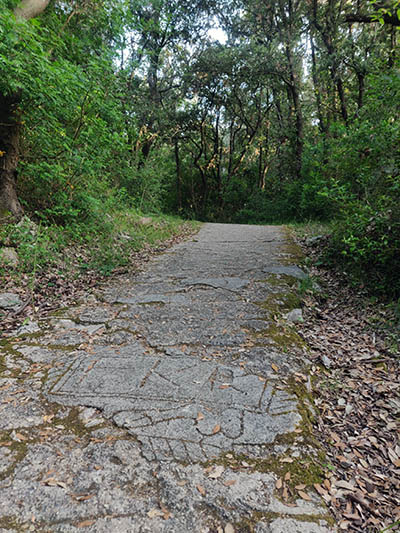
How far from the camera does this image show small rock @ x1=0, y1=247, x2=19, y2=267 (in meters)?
3.24

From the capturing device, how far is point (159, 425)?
4.75 feet

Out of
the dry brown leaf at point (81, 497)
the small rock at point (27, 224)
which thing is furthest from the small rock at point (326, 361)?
the small rock at point (27, 224)

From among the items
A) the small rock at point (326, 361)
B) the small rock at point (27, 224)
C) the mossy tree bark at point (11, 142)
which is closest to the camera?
the small rock at point (326, 361)

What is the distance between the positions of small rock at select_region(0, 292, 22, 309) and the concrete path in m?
0.47

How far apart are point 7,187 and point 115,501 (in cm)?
399

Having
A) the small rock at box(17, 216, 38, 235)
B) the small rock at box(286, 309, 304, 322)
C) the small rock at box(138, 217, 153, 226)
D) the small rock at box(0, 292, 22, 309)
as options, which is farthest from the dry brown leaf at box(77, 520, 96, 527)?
the small rock at box(138, 217, 153, 226)

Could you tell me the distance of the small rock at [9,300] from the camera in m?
2.75

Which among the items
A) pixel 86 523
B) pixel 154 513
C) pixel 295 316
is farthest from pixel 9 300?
pixel 295 316

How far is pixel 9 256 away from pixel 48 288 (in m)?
0.58

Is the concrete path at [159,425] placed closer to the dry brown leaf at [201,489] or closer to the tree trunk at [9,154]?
the dry brown leaf at [201,489]

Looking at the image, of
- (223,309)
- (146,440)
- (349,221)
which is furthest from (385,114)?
(146,440)

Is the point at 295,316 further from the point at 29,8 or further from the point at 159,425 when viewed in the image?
the point at 29,8

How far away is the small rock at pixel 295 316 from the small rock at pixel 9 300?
2.48 metres

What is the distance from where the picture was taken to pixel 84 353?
83.4 inches
